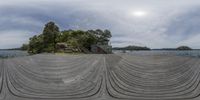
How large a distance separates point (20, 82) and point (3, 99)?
1152mm

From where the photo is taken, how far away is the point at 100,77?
1238 centimetres

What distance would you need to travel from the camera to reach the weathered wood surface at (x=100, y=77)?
11.4 metres

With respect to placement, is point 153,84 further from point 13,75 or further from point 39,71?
point 13,75

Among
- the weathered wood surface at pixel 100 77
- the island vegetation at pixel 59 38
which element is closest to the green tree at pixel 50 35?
the island vegetation at pixel 59 38

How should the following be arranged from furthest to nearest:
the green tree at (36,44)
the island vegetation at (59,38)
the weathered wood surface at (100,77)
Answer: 1. the green tree at (36,44)
2. the island vegetation at (59,38)
3. the weathered wood surface at (100,77)

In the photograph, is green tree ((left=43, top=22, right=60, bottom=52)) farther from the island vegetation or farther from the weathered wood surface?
the weathered wood surface

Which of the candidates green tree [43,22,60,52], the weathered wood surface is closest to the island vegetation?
green tree [43,22,60,52]

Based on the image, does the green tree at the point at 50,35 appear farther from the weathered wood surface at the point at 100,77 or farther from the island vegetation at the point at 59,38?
the weathered wood surface at the point at 100,77

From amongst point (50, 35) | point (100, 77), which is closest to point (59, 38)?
point (50, 35)

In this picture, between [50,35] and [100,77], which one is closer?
[100,77]

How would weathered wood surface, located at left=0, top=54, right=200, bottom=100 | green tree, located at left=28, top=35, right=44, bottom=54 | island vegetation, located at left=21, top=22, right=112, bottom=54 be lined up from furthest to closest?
green tree, located at left=28, top=35, right=44, bottom=54 → island vegetation, located at left=21, top=22, right=112, bottom=54 → weathered wood surface, located at left=0, top=54, right=200, bottom=100

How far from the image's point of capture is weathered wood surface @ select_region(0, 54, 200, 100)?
11.4m

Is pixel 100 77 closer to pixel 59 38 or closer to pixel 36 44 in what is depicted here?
pixel 59 38

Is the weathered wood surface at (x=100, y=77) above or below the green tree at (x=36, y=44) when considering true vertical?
below
